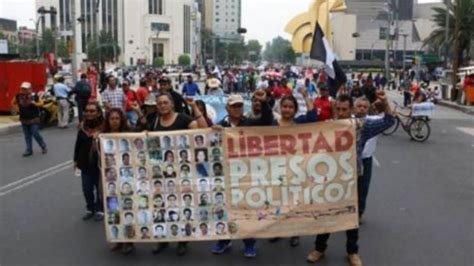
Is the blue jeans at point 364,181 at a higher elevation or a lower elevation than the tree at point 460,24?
lower

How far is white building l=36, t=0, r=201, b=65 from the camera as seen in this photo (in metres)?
137

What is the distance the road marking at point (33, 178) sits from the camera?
10.2 m

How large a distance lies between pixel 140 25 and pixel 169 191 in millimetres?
141959

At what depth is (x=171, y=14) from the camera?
498ft

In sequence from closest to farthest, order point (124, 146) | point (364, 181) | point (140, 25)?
1. point (124, 146)
2. point (364, 181)
3. point (140, 25)

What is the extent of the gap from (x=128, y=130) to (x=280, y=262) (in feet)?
7.39

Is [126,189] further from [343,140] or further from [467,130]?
[467,130]

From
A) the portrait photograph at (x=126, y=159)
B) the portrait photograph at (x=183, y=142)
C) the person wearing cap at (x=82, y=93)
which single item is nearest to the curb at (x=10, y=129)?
the person wearing cap at (x=82, y=93)

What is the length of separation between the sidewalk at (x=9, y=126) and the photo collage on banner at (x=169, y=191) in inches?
532

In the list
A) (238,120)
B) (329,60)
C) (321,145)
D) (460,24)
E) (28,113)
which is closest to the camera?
(321,145)

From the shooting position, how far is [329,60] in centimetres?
716

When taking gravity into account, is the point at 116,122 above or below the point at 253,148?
above

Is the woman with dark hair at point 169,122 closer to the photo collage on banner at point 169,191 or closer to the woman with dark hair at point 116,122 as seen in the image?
the photo collage on banner at point 169,191

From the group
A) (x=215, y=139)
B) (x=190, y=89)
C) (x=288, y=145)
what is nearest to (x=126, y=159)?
(x=215, y=139)
